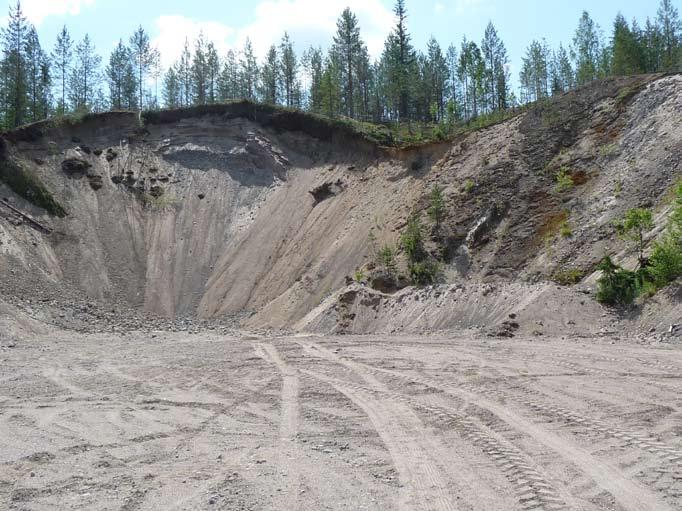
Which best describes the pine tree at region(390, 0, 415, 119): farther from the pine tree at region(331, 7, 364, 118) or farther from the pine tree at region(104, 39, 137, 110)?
the pine tree at region(104, 39, 137, 110)

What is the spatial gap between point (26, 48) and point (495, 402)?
58.0 meters

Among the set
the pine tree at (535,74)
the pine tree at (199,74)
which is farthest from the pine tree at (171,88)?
the pine tree at (535,74)

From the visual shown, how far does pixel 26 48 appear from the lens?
174ft

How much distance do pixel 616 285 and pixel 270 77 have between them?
54.2 meters

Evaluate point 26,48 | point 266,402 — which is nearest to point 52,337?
point 266,402

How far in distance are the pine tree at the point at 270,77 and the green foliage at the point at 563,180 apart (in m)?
44.8

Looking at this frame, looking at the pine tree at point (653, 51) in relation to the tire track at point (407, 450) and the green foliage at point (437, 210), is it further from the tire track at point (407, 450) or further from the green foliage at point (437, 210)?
the tire track at point (407, 450)

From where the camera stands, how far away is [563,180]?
81.0 ft

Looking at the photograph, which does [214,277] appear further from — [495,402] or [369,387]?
[495,402]

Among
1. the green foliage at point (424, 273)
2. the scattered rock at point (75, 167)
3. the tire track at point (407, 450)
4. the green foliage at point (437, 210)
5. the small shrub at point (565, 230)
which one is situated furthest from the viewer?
the scattered rock at point (75, 167)

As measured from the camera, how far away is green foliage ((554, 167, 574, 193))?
2448 centimetres

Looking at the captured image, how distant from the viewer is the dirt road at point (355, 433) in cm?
530

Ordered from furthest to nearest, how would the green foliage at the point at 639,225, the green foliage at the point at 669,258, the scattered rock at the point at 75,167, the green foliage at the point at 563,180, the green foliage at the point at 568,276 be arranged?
the scattered rock at the point at 75,167 → the green foliage at the point at 563,180 → the green foliage at the point at 568,276 → the green foliage at the point at 639,225 → the green foliage at the point at 669,258

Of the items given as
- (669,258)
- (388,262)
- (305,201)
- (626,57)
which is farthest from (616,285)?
(626,57)
